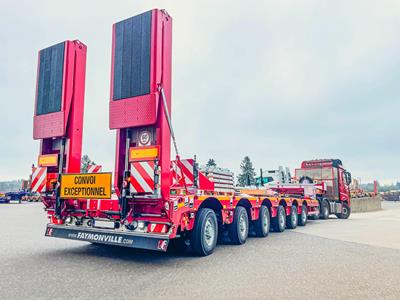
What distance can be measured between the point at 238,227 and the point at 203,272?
2674mm

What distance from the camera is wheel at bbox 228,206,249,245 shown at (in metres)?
7.64

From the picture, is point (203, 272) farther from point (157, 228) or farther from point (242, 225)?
point (242, 225)

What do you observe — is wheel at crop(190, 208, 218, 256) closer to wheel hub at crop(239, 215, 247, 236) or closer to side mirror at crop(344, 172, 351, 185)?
wheel hub at crop(239, 215, 247, 236)

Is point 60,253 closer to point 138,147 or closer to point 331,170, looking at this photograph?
point 138,147

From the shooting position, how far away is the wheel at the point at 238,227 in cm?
764

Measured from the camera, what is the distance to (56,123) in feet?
22.0

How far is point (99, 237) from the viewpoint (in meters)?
5.77

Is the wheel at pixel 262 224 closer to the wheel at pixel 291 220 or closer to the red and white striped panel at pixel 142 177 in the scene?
the wheel at pixel 291 220

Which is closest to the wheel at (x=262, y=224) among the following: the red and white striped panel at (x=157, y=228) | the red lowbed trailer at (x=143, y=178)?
the red lowbed trailer at (x=143, y=178)

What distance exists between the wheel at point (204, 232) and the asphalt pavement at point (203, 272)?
196mm

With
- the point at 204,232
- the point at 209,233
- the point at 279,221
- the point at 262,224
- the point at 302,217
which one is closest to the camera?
the point at 204,232

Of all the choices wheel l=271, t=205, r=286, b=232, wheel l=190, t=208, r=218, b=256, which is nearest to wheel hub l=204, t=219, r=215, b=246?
wheel l=190, t=208, r=218, b=256

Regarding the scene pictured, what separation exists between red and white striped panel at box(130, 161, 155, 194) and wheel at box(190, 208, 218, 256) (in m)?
1.26

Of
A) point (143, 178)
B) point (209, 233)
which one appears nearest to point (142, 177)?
point (143, 178)
